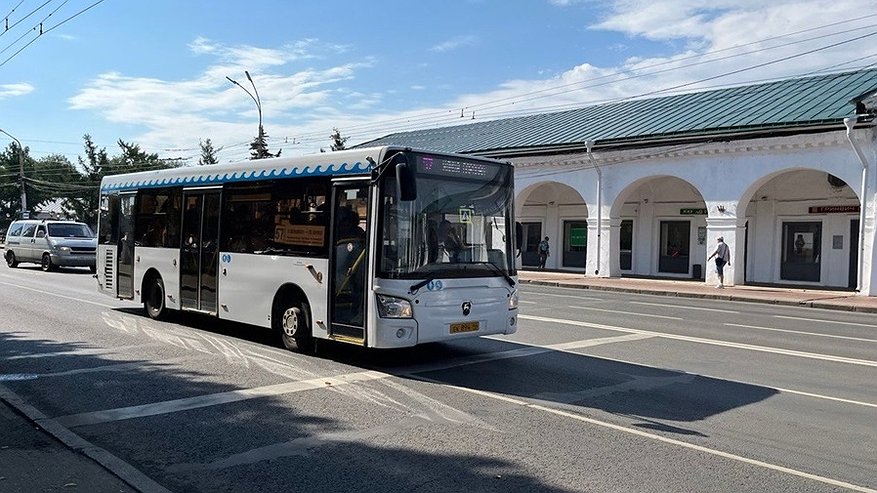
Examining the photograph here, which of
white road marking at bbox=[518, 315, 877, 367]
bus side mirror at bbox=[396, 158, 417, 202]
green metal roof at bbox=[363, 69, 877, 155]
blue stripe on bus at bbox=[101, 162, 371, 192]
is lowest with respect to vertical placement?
white road marking at bbox=[518, 315, 877, 367]

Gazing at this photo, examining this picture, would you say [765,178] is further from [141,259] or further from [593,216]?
[141,259]

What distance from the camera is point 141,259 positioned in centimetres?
1402

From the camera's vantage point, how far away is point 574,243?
35438mm

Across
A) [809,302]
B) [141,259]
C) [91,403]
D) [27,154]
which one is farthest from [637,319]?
[27,154]

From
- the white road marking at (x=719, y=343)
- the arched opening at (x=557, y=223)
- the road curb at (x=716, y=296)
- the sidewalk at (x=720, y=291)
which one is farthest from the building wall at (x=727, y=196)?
the white road marking at (x=719, y=343)

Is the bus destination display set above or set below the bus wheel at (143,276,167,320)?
above

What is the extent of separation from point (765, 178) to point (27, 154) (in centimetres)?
8009

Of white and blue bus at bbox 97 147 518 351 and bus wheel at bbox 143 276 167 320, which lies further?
bus wheel at bbox 143 276 167 320

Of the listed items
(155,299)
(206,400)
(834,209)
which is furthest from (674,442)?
(834,209)

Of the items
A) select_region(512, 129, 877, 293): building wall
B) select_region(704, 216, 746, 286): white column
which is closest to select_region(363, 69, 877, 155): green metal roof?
select_region(512, 129, 877, 293): building wall

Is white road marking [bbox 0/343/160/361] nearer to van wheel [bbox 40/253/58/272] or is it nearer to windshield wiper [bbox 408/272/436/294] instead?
windshield wiper [bbox 408/272/436/294]

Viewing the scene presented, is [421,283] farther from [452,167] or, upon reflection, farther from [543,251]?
[543,251]

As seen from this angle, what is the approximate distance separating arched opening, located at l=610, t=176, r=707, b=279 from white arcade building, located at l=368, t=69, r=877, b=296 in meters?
0.04

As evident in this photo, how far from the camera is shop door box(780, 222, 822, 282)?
26844mm
